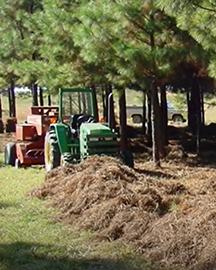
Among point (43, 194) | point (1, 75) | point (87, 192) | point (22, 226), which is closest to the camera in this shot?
point (22, 226)

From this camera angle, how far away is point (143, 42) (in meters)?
13.0

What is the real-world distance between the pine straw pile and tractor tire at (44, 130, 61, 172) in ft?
5.66

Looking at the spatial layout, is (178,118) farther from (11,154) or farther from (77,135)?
(77,135)

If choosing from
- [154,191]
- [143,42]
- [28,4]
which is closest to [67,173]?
[154,191]

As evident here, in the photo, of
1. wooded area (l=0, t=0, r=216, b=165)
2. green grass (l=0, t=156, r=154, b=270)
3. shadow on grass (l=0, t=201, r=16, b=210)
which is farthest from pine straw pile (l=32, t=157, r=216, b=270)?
wooded area (l=0, t=0, r=216, b=165)

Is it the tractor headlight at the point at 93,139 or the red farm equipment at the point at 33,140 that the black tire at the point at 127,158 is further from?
the red farm equipment at the point at 33,140

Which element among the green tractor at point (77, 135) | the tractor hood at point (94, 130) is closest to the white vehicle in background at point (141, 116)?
the green tractor at point (77, 135)

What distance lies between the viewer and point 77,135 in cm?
1289

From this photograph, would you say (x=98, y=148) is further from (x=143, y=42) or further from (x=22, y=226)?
(x=22, y=226)

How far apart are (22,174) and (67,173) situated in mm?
3192

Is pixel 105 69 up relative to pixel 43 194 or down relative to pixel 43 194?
up

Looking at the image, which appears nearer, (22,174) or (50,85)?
(22,174)

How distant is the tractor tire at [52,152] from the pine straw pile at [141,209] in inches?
68.0

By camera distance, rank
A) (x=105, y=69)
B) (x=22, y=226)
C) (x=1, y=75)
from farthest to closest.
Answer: (x=1, y=75), (x=105, y=69), (x=22, y=226)
